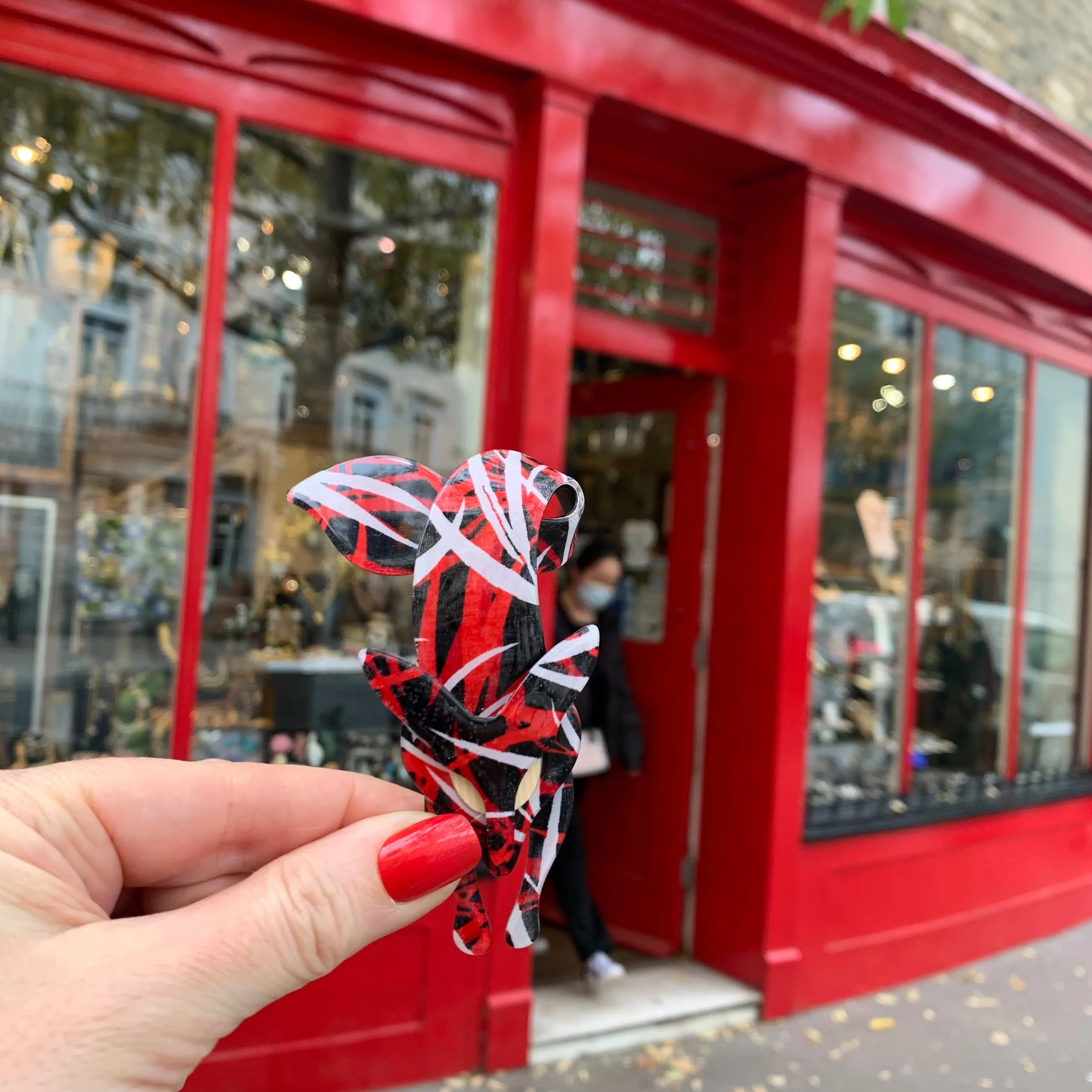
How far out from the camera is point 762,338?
437cm

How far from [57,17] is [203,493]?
159 centimetres

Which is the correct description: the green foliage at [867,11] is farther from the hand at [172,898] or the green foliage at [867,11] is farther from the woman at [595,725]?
the hand at [172,898]

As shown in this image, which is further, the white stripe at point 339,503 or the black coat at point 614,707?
the black coat at point 614,707

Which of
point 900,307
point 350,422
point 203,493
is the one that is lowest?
point 203,493

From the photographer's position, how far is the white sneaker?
4051 millimetres

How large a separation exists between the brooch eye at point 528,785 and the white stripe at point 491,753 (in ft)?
0.08

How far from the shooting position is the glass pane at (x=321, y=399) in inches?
132

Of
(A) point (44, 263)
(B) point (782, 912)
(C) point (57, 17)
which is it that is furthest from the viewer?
(B) point (782, 912)

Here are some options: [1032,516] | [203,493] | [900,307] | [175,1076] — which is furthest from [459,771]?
[1032,516]

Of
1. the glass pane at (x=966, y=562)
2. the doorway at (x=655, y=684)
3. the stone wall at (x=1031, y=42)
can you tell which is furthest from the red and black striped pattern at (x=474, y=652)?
the stone wall at (x=1031, y=42)

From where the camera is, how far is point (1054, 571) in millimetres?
6141

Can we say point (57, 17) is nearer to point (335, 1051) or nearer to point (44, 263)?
point (44, 263)

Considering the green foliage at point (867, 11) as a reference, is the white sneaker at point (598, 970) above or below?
below

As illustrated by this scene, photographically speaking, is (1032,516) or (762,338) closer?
(762,338)
